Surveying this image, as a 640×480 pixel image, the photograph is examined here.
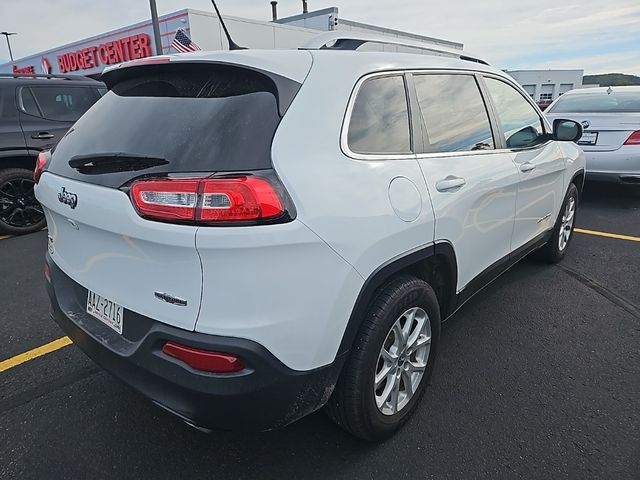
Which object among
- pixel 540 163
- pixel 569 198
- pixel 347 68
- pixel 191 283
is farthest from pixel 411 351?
pixel 569 198

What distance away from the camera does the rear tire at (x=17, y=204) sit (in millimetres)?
5441

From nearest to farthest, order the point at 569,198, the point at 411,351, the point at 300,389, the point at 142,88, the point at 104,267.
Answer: the point at 300,389 < the point at 104,267 < the point at 142,88 < the point at 411,351 < the point at 569,198

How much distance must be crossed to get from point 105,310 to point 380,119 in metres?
1.46

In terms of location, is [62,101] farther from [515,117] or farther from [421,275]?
[421,275]

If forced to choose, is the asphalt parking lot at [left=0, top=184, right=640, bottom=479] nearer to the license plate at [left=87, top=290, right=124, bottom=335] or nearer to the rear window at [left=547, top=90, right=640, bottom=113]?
the license plate at [left=87, top=290, right=124, bottom=335]

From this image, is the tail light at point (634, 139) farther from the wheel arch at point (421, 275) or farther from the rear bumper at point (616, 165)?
the wheel arch at point (421, 275)

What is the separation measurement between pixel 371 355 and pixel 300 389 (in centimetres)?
37

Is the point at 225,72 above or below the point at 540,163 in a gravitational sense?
above

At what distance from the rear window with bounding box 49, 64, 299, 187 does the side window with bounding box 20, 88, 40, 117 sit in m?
4.40

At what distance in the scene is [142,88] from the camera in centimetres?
205

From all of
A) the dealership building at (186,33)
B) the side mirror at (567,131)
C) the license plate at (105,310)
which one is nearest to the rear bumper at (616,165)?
the side mirror at (567,131)

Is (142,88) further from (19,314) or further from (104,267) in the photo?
(19,314)

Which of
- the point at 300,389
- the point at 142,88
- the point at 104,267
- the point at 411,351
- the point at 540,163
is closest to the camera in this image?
the point at 300,389

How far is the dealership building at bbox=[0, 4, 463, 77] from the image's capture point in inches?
600
